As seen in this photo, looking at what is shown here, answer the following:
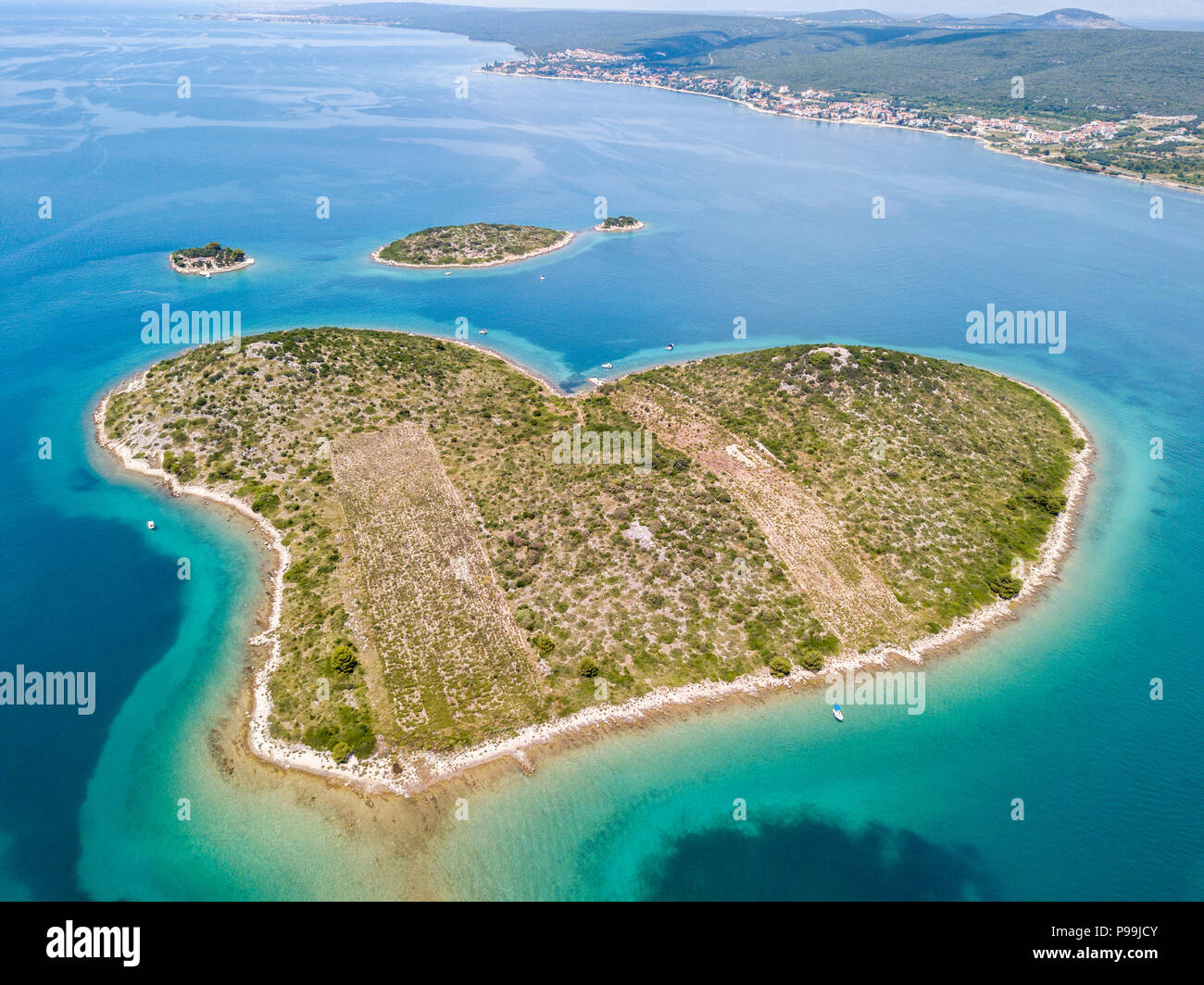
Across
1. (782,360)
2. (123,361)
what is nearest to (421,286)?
(123,361)

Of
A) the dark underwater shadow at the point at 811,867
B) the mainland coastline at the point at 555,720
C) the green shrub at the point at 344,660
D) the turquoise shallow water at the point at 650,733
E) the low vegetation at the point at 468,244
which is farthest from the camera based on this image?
the low vegetation at the point at 468,244

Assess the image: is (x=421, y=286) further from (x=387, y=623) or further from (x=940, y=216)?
(x=940, y=216)

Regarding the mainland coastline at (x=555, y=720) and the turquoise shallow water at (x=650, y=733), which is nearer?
the turquoise shallow water at (x=650, y=733)

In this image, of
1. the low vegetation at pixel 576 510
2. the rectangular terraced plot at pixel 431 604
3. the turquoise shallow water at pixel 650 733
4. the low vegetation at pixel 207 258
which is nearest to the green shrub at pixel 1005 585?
the low vegetation at pixel 576 510

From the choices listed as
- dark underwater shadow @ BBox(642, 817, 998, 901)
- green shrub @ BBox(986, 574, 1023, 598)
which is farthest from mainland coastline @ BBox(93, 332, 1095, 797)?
dark underwater shadow @ BBox(642, 817, 998, 901)

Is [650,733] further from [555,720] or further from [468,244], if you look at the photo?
[468,244]

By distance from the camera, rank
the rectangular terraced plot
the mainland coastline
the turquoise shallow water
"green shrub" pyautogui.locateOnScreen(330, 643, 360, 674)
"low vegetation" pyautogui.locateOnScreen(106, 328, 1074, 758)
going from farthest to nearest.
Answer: "low vegetation" pyautogui.locateOnScreen(106, 328, 1074, 758) → "green shrub" pyautogui.locateOnScreen(330, 643, 360, 674) → the rectangular terraced plot → the mainland coastline → the turquoise shallow water

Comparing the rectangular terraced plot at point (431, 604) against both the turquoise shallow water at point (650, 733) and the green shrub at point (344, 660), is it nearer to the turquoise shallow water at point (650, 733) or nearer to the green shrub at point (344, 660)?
the green shrub at point (344, 660)

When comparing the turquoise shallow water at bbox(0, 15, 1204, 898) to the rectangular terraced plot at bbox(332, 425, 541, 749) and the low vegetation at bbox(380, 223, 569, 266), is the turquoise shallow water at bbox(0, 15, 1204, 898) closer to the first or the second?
the rectangular terraced plot at bbox(332, 425, 541, 749)
